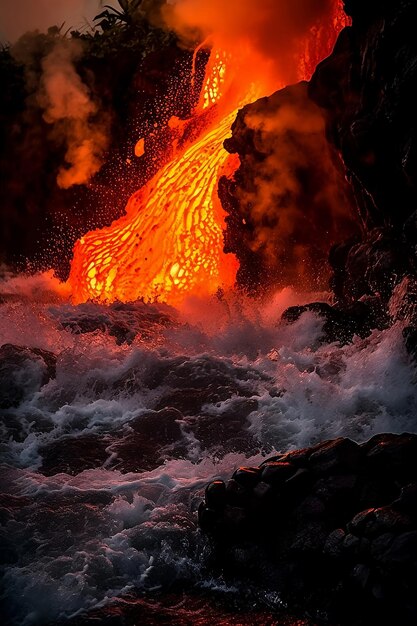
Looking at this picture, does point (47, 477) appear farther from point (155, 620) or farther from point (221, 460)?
point (155, 620)

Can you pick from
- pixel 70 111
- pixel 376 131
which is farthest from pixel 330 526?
pixel 70 111

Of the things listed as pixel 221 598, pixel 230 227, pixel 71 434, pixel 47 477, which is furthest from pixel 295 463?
pixel 230 227

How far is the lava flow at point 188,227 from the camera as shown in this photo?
611 inches

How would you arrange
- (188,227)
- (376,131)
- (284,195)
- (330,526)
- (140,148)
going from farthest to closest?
(140,148), (188,227), (284,195), (376,131), (330,526)

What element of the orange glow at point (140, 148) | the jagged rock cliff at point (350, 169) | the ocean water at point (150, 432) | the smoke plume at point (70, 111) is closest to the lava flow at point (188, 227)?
the jagged rock cliff at point (350, 169)

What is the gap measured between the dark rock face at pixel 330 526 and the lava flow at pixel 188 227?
37.2 feet

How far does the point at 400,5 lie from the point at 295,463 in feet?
21.7

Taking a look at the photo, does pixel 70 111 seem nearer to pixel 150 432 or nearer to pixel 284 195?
pixel 284 195

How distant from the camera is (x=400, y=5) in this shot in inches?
305

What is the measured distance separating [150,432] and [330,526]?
140 inches

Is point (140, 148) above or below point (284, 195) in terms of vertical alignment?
above

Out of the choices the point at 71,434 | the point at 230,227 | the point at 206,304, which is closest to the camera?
the point at 71,434

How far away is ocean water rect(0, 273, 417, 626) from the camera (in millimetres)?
3578

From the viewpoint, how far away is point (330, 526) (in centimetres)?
345
